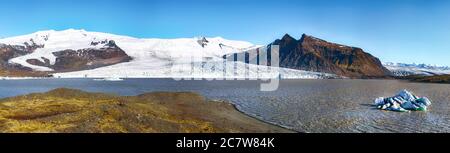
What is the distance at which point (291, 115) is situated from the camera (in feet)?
135

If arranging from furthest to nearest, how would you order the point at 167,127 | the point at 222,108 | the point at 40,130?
the point at 222,108, the point at 167,127, the point at 40,130
